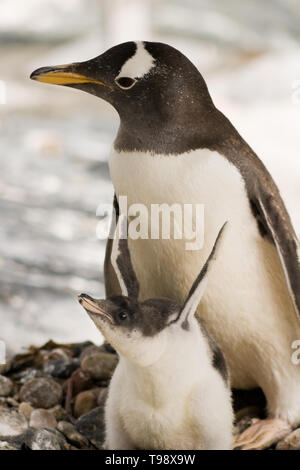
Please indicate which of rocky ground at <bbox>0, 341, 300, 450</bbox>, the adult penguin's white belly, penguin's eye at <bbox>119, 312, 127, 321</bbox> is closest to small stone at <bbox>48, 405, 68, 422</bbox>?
rocky ground at <bbox>0, 341, 300, 450</bbox>

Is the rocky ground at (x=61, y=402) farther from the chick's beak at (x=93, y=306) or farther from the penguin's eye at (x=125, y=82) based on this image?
the penguin's eye at (x=125, y=82)

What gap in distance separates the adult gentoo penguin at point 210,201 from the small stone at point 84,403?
18 centimetres

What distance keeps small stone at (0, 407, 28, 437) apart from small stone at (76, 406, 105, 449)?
80mm

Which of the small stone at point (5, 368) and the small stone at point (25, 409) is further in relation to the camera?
the small stone at point (5, 368)

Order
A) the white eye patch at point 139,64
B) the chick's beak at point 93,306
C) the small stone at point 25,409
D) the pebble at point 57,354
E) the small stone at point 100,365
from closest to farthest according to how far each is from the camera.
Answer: the chick's beak at point 93,306
the white eye patch at point 139,64
the small stone at point 25,409
the small stone at point 100,365
the pebble at point 57,354

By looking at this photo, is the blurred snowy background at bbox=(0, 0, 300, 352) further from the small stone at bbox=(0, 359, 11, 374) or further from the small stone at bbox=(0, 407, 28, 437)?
the small stone at bbox=(0, 407, 28, 437)

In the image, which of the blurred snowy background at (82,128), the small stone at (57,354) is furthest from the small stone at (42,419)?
the blurred snowy background at (82,128)

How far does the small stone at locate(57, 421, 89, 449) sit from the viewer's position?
3.35 feet

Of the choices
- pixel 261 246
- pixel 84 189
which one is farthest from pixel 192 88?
pixel 84 189

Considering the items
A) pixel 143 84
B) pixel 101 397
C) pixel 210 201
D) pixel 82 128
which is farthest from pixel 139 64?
pixel 82 128

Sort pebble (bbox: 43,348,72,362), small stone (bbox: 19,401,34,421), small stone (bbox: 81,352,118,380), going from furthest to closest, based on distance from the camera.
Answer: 1. pebble (bbox: 43,348,72,362)
2. small stone (bbox: 81,352,118,380)
3. small stone (bbox: 19,401,34,421)

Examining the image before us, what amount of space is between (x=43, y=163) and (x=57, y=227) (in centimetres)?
18

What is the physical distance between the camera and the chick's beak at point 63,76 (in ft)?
3.18

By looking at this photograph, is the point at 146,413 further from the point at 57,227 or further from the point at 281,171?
the point at 57,227
